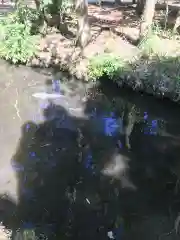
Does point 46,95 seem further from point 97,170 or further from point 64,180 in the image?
point 64,180

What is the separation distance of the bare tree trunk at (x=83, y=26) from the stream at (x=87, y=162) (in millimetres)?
1512

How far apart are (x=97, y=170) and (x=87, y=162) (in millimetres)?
325

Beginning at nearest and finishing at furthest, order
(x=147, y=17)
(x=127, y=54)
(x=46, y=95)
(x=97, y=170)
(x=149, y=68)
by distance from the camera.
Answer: (x=97, y=170) → (x=149, y=68) → (x=46, y=95) → (x=127, y=54) → (x=147, y=17)

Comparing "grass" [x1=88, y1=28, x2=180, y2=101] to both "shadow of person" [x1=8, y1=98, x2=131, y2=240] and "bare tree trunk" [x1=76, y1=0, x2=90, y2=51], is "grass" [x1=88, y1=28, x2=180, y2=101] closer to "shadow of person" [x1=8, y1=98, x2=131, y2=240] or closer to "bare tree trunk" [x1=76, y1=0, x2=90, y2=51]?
"bare tree trunk" [x1=76, y1=0, x2=90, y2=51]

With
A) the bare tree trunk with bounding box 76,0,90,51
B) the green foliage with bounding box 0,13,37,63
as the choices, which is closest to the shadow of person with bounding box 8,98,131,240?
the green foliage with bounding box 0,13,37,63

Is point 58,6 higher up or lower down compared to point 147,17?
lower down

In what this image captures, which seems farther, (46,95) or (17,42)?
(17,42)

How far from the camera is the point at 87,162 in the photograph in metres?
6.94

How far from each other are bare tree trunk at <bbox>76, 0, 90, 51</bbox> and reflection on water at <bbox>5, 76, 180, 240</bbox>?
8.67 feet

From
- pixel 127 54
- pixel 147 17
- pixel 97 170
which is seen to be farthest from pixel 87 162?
pixel 147 17

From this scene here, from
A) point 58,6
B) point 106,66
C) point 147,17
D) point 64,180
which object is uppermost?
point 147,17

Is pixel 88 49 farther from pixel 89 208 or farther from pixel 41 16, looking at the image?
pixel 89 208

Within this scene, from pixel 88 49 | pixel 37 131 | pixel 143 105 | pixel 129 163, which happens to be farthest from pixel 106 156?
pixel 88 49

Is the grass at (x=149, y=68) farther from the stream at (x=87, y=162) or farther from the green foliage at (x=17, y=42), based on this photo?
the green foliage at (x=17, y=42)
